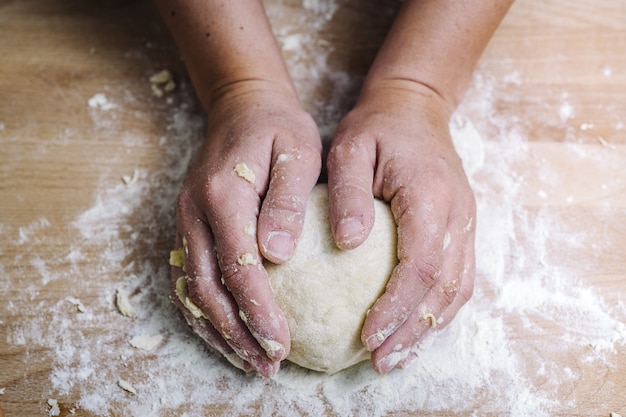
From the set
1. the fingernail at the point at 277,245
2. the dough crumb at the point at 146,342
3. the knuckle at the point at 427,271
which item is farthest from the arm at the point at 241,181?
the knuckle at the point at 427,271

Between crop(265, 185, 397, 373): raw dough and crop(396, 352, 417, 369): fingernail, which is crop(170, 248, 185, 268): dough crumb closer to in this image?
crop(265, 185, 397, 373): raw dough

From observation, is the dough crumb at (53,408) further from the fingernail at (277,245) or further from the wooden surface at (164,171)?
the fingernail at (277,245)

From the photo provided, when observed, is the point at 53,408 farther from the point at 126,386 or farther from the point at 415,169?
the point at 415,169

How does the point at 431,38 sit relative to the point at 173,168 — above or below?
above

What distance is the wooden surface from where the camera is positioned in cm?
126

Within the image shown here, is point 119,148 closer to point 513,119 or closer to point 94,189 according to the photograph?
point 94,189

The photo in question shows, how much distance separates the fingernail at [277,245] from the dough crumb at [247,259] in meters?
0.03

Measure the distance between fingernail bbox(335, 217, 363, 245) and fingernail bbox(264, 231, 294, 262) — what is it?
0.31ft

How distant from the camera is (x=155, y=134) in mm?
1468

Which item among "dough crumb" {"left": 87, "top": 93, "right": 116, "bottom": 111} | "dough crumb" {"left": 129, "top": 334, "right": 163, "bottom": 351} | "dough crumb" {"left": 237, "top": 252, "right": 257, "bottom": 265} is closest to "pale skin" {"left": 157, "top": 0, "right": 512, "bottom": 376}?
"dough crumb" {"left": 237, "top": 252, "right": 257, "bottom": 265}

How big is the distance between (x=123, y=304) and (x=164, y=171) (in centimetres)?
32

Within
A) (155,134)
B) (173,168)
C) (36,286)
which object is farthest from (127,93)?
(36,286)

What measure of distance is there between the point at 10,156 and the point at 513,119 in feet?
3.88

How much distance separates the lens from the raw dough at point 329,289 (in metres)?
1.10
